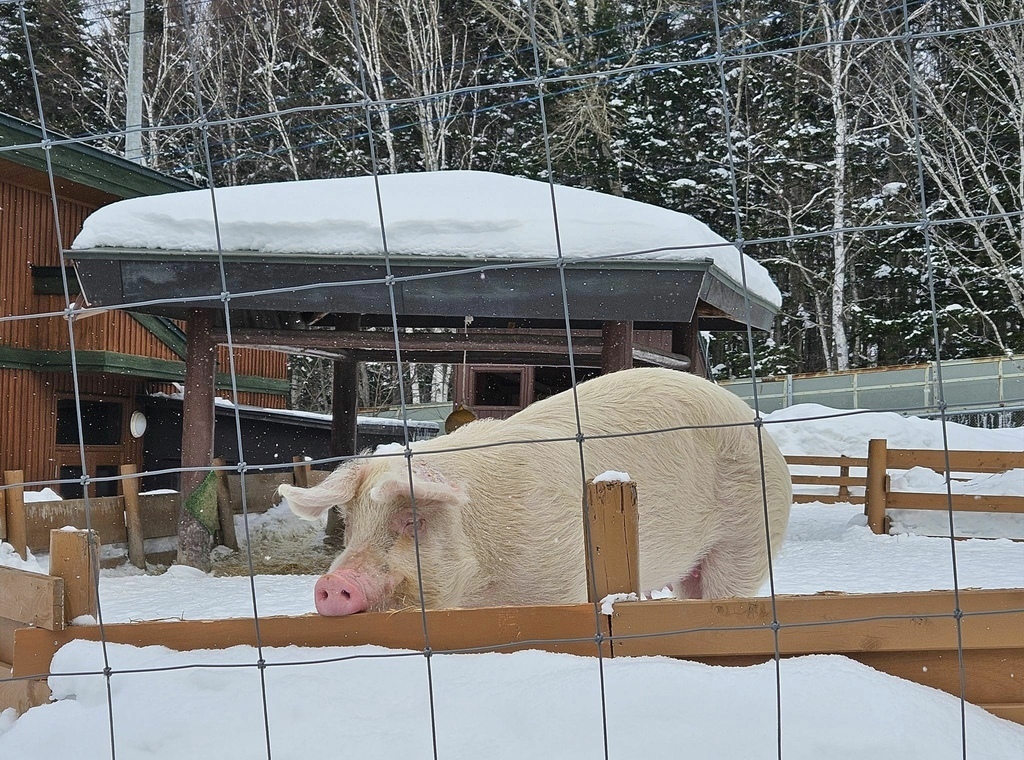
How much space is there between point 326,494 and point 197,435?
5057mm

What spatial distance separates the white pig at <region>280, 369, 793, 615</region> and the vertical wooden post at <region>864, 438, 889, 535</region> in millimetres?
5390

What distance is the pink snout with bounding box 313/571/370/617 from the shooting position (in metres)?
2.87

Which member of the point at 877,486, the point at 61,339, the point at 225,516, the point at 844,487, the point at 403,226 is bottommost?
the point at 844,487

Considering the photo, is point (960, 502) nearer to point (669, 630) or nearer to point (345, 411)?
point (345, 411)

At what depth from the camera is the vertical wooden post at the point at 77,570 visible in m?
2.64

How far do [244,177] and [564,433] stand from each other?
20.8 meters

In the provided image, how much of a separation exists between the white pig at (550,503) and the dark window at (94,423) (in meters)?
9.60

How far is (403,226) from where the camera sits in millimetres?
7344

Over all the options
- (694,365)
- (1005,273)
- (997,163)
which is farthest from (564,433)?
(997,163)

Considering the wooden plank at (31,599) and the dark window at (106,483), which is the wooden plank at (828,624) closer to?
the wooden plank at (31,599)

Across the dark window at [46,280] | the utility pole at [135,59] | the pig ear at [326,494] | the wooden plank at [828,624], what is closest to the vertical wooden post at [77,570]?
the pig ear at [326,494]

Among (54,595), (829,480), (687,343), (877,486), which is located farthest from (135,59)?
(54,595)

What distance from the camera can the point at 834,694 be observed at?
2.19 metres

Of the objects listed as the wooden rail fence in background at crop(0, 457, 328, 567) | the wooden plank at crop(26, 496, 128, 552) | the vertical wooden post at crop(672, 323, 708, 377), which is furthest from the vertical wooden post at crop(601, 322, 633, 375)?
the wooden plank at crop(26, 496, 128, 552)
